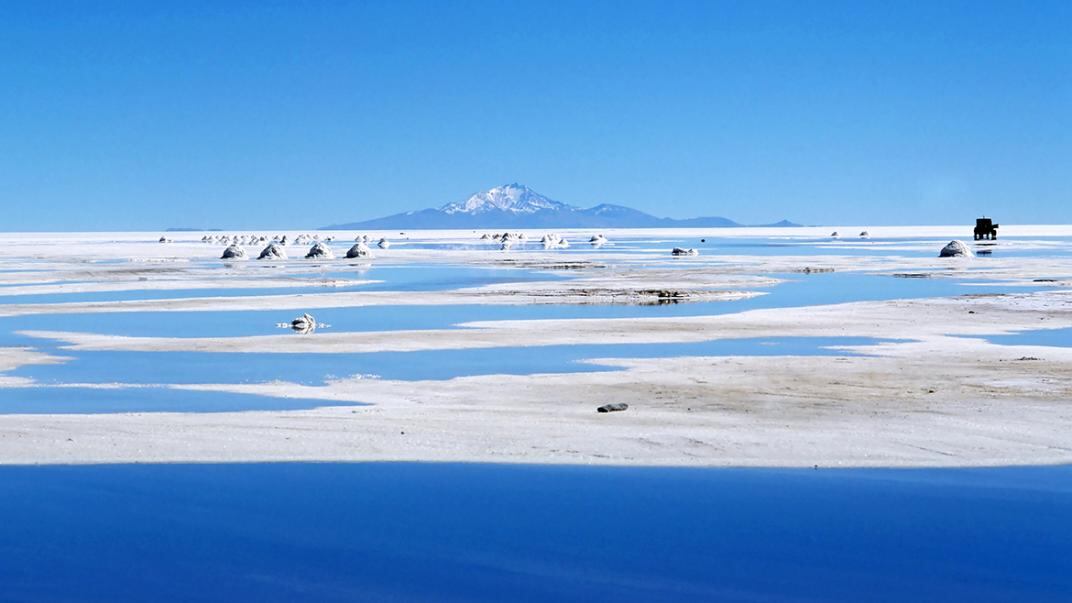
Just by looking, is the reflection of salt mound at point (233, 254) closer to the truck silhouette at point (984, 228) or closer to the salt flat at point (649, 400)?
the salt flat at point (649, 400)

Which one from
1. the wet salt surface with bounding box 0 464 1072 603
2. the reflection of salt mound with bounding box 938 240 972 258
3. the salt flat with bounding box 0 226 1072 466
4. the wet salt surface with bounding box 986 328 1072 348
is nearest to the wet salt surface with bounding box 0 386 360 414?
the salt flat with bounding box 0 226 1072 466

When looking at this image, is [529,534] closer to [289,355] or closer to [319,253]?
[289,355]

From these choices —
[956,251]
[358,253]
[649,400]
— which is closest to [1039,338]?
[649,400]

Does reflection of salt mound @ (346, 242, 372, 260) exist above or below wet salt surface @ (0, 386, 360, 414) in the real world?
below

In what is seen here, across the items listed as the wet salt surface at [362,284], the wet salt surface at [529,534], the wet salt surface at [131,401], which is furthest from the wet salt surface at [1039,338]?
the wet salt surface at [362,284]

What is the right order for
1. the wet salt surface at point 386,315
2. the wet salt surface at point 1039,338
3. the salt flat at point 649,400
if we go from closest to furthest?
1. the salt flat at point 649,400
2. the wet salt surface at point 1039,338
3. the wet salt surface at point 386,315

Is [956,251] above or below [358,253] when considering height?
above

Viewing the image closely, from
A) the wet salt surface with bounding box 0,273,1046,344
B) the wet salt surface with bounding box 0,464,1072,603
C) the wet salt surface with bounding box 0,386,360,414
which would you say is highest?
the wet salt surface with bounding box 0,386,360,414

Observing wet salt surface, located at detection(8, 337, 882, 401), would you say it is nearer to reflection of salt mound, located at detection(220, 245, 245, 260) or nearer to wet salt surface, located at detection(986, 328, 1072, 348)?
wet salt surface, located at detection(986, 328, 1072, 348)
